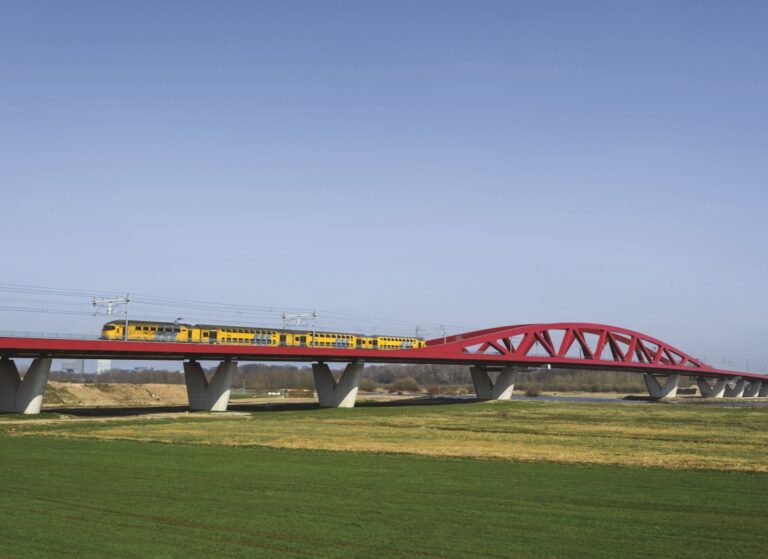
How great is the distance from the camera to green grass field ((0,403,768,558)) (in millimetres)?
16359

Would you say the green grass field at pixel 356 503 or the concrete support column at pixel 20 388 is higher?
the concrete support column at pixel 20 388

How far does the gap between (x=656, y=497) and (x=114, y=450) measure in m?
24.7

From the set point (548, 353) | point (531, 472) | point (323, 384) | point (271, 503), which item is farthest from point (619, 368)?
point (271, 503)

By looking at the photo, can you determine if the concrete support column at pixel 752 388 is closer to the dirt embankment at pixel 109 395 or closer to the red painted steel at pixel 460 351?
the red painted steel at pixel 460 351

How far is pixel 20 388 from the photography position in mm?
62906

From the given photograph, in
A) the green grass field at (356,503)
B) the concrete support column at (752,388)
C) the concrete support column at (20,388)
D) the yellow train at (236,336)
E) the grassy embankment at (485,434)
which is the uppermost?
the yellow train at (236,336)

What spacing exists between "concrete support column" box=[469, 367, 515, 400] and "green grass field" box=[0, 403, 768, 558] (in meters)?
70.7

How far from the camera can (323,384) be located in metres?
86.7

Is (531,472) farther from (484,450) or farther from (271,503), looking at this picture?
(271,503)

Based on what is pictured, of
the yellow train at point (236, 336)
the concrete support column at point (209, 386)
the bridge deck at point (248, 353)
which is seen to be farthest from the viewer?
the concrete support column at point (209, 386)

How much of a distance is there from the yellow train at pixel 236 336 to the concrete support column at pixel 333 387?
3.33 metres

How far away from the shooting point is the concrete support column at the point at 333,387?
284 feet

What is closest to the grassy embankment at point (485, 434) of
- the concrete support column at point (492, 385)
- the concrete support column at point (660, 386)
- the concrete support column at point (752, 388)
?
the concrete support column at point (492, 385)

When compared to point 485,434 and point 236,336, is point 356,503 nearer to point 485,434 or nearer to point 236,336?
point 485,434
